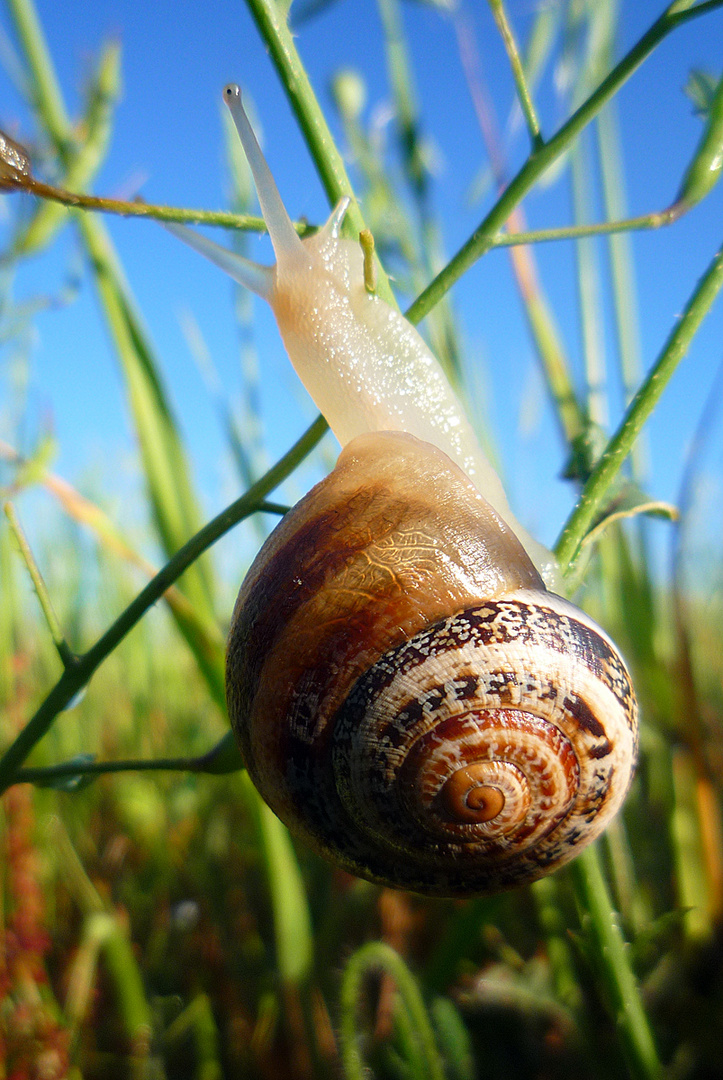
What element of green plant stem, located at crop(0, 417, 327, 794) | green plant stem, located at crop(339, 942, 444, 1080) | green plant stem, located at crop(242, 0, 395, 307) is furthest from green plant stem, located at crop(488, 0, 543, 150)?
green plant stem, located at crop(339, 942, 444, 1080)

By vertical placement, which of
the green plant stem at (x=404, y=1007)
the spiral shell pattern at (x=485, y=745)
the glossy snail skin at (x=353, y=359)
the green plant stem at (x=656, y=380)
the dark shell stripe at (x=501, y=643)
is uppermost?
the glossy snail skin at (x=353, y=359)

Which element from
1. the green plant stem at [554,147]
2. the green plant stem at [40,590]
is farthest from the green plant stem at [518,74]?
the green plant stem at [40,590]

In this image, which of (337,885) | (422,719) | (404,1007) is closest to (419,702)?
(422,719)

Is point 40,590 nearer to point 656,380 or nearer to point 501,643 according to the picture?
point 501,643

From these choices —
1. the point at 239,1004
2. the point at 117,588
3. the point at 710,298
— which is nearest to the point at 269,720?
the point at 710,298

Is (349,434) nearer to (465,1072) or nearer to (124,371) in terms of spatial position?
(124,371)

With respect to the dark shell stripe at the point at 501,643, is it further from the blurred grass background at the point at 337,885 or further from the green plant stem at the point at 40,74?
the green plant stem at the point at 40,74
